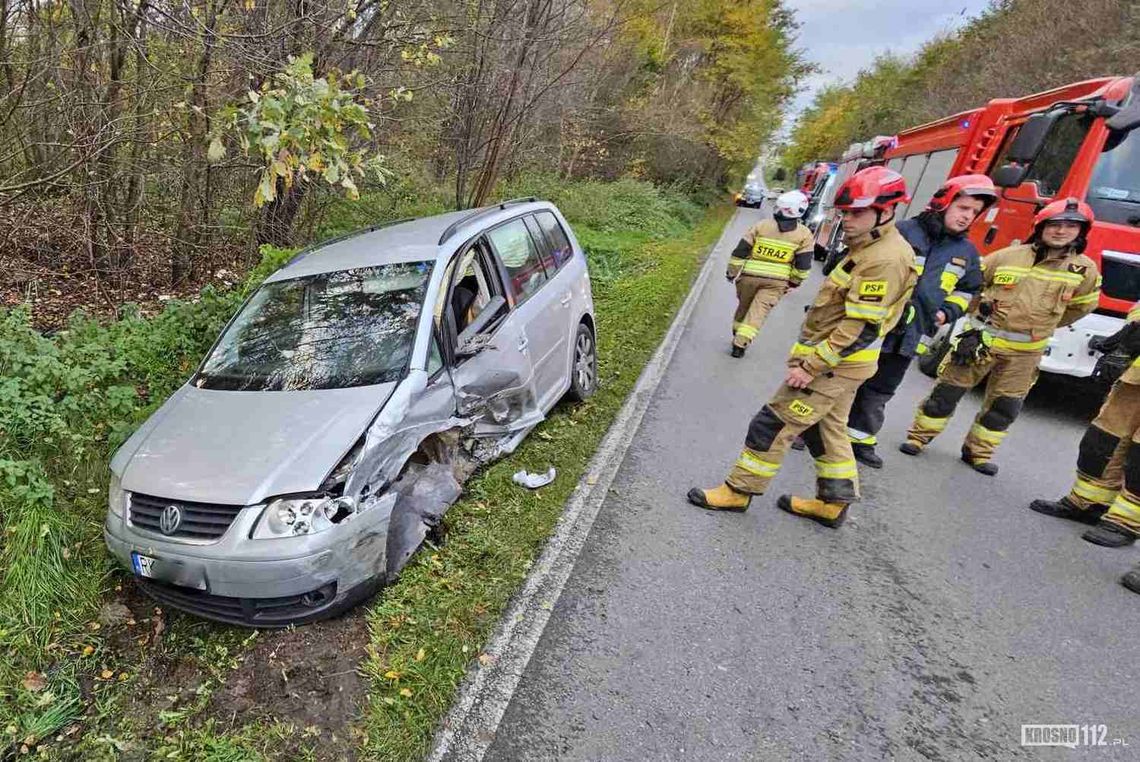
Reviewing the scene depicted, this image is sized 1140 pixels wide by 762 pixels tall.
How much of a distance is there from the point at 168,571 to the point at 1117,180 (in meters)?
7.60

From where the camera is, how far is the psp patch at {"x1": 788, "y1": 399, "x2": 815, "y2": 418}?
3.30 meters

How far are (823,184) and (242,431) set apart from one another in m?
18.7

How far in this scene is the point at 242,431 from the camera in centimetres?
271

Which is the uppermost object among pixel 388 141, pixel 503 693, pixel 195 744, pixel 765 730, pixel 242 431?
pixel 388 141

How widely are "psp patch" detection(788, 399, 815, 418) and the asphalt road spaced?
2.48 feet

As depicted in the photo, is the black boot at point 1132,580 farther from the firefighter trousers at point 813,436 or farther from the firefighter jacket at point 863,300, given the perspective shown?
the firefighter jacket at point 863,300

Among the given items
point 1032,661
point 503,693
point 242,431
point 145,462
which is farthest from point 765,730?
point 145,462

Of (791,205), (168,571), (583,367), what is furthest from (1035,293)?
(168,571)

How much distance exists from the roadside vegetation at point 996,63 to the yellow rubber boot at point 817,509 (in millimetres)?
15358

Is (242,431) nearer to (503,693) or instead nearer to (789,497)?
(503,693)

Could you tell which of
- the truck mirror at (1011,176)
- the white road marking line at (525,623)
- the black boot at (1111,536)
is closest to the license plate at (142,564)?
the white road marking line at (525,623)

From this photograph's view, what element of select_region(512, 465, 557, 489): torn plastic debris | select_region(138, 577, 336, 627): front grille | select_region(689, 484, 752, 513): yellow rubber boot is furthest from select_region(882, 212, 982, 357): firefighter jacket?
select_region(138, 577, 336, 627): front grille

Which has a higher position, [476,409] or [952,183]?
[952,183]

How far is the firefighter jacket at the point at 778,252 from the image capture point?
→ 20.8 ft
